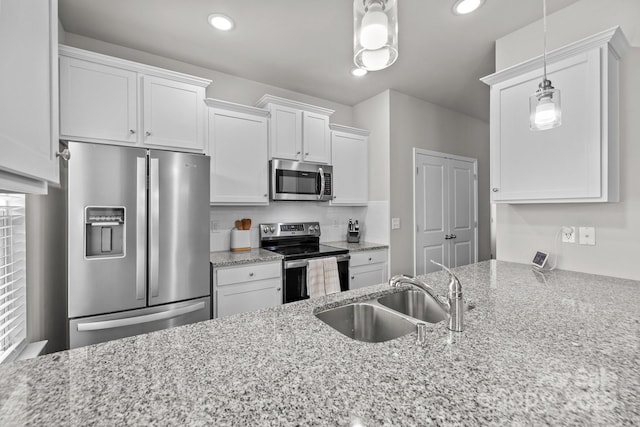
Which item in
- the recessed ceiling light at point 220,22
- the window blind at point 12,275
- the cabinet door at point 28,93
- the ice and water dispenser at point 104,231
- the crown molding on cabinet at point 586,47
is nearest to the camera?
the cabinet door at point 28,93

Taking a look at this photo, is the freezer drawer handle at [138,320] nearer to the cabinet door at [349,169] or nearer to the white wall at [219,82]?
the cabinet door at [349,169]

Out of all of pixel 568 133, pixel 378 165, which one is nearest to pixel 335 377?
pixel 568 133

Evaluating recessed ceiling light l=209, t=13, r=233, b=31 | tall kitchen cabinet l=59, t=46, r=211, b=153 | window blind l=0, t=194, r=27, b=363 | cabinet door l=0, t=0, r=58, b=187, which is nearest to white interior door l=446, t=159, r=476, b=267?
recessed ceiling light l=209, t=13, r=233, b=31

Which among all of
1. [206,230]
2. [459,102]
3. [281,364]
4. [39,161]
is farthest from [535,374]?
[459,102]

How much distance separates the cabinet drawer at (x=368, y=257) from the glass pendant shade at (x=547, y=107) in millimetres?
2110

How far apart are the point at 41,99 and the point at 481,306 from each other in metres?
1.72

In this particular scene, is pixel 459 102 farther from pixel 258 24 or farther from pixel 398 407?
pixel 398 407

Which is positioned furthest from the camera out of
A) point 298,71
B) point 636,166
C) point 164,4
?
point 298,71

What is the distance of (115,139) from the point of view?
7.05ft

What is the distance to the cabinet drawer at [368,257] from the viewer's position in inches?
123

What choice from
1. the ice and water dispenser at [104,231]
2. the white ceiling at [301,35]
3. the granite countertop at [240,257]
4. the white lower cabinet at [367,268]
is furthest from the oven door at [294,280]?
the white ceiling at [301,35]

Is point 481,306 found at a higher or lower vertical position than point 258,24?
lower

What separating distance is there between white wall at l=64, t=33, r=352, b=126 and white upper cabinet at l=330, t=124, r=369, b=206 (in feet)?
1.47

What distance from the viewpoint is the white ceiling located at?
2.00 metres
